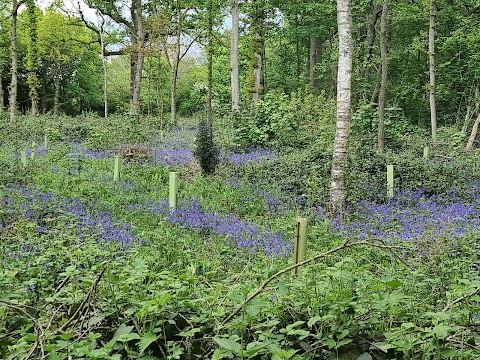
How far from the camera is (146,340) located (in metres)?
1.89

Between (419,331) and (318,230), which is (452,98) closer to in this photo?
(318,230)

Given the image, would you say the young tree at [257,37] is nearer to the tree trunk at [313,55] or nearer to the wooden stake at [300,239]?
the tree trunk at [313,55]

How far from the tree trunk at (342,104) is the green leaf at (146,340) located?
6208 millimetres

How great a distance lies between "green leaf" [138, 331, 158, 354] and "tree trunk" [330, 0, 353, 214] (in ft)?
20.4

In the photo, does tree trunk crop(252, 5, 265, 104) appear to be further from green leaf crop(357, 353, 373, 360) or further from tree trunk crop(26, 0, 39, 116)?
green leaf crop(357, 353, 373, 360)

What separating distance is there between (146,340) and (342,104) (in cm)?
675

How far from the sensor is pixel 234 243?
5980 mm

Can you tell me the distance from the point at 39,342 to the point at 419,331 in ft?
5.27

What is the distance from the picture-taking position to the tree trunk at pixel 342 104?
310 inches

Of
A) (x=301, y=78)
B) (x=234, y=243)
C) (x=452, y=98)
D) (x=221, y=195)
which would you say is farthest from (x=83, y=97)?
(x=234, y=243)

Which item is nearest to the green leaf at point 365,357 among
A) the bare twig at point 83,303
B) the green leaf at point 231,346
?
the green leaf at point 231,346

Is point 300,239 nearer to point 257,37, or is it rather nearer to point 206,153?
point 206,153

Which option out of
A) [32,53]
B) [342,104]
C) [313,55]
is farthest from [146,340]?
[32,53]

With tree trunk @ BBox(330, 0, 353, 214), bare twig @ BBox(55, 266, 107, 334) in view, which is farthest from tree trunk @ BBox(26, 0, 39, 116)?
bare twig @ BBox(55, 266, 107, 334)
